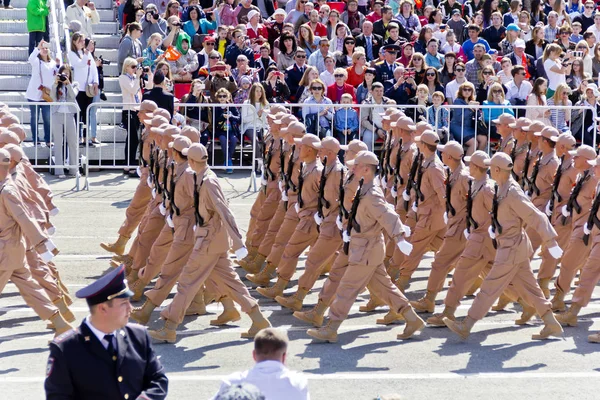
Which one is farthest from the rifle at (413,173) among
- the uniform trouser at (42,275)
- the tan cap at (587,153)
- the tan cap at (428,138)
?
the uniform trouser at (42,275)

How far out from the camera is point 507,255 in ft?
36.4

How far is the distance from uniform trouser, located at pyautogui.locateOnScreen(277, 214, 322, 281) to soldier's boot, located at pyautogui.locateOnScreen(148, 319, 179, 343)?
205 cm

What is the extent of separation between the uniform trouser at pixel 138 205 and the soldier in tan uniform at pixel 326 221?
273 centimetres

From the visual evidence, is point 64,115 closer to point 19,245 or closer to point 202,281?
point 19,245

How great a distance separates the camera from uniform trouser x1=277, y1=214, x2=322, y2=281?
12703 millimetres

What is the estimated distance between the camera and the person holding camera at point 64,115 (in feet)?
60.2

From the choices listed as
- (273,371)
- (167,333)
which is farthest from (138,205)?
(273,371)

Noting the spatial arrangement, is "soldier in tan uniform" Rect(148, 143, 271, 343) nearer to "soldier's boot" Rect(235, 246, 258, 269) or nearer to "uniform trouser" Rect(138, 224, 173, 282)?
"uniform trouser" Rect(138, 224, 173, 282)

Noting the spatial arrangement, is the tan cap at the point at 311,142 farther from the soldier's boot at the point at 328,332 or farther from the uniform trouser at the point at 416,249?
the soldier's boot at the point at 328,332

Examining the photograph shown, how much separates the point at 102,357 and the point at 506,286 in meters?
6.06

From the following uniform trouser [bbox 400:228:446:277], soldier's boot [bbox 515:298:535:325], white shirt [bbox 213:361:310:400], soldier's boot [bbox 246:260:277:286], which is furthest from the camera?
soldier's boot [bbox 246:260:277:286]

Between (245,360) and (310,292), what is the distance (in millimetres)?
2773

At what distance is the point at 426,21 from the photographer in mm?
21828

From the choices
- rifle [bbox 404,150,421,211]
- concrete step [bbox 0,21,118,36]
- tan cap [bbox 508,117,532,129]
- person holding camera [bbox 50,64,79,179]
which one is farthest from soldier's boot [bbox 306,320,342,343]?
concrete step [bbox 0,21,118,36]
